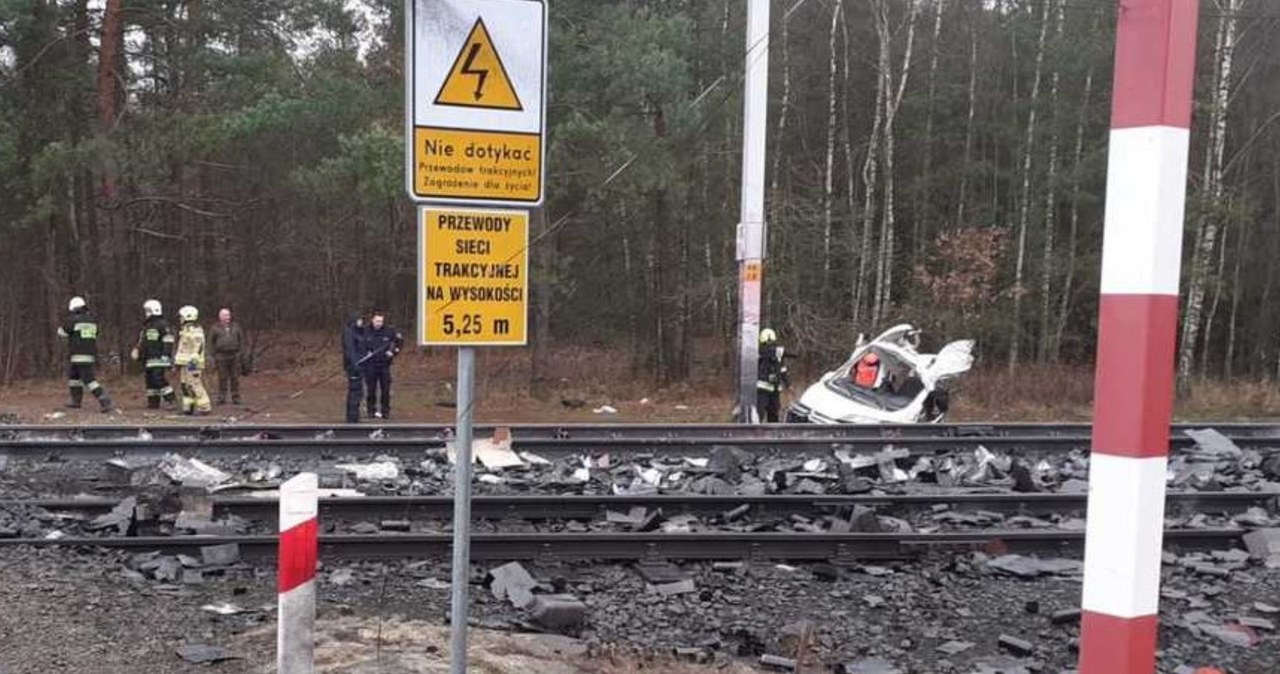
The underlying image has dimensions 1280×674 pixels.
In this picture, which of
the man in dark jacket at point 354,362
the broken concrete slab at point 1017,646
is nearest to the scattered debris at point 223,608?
the broken concrete slab at point 1017,646

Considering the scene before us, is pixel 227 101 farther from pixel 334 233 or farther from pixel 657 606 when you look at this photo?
pixel 657 606

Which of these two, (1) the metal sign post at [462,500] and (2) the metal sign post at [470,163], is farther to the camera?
(1) the metal sign post at [462,500]

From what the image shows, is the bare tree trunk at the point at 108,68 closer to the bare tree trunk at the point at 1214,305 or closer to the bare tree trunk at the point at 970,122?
the bare tree trunk at the point at 970,122

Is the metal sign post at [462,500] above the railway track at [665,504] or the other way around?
above

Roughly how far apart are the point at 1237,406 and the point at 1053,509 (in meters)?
15.5

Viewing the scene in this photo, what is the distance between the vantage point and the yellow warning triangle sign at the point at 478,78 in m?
3.26

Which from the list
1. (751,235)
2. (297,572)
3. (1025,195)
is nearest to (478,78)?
(297,572)

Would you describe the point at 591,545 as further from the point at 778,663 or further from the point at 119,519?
the point at 119,519

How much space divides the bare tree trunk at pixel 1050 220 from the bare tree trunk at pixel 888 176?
406 centimetres

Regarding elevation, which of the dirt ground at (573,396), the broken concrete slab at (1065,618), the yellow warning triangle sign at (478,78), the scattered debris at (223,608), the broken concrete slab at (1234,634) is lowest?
the dirt ground at (573,396)

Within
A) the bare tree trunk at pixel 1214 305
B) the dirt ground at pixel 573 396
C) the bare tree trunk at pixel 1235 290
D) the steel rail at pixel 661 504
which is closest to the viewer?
the steel rail at pixel 661 504

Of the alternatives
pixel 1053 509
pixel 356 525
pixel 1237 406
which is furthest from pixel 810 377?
pixel 356 525

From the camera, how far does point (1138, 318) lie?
2.31 metres

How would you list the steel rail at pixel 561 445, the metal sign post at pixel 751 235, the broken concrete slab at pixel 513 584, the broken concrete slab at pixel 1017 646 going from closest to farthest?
1. the broken concrete slab at pixel 1017 646
2. the broken concrete slab at pixel 513 584
3. the steel rail at pixel 561 445
4. the metal sign post at pixel 751 235
